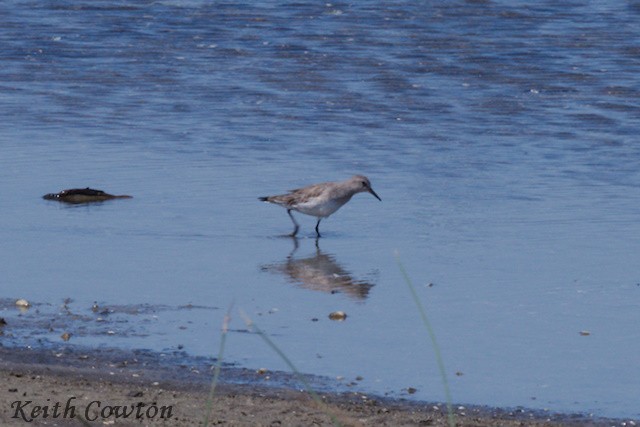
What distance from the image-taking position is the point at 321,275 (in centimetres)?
976

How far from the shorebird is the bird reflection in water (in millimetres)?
619

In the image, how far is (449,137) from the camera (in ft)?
49.3

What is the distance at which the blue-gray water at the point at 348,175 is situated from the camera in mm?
8109

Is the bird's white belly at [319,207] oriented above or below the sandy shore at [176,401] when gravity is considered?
below

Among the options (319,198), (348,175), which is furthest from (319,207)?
(348,175)

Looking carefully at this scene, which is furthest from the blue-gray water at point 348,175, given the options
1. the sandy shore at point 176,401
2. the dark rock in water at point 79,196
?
the sandy shore at point 176,401

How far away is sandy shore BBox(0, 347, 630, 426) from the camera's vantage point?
671cm

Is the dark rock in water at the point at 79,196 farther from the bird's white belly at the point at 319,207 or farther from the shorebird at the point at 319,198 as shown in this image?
the bird's white belly at the point at 319,207

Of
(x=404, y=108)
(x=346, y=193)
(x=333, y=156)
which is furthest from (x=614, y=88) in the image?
(x=346, y=193)

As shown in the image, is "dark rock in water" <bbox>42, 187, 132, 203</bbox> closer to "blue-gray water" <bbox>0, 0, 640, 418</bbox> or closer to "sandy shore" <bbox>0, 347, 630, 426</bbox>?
"blue-gray water" <bbox>0, 0, 640, 418</bbox>

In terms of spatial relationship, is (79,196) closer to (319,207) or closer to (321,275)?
(319,207)

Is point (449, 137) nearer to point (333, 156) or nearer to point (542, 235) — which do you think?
point (333, 156)

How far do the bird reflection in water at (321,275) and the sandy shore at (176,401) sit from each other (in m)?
1.81

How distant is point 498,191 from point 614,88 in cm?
607
